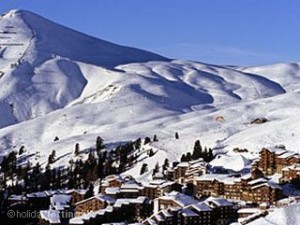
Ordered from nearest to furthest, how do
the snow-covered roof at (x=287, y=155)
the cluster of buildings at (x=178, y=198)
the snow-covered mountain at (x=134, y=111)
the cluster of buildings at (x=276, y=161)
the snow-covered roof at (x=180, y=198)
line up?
1. the cluster of buildings at (x=178, y=198)
2. the snow-covered roof at (x=180, y=198)
3. the cluster of buildings at (x=276, y=161)
4. the snow-covered roof at (x=287, y=155)
5. the snow-covered mountain at (x=134, y=111)

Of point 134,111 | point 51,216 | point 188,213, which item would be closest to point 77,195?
point 51,216

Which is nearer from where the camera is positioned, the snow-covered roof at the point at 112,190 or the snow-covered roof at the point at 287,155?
the snow-covered roof at the point at 112,190

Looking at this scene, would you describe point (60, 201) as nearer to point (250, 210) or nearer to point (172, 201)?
point (172, 201)

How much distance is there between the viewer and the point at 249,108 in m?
130

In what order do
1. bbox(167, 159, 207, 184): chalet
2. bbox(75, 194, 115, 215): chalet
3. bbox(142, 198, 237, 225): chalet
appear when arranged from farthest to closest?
bbox(167, 159, 207, 184): chalet < bbox(75, 194, 115, 215): chalet < bbox(142, 198, 237, 225): chalet

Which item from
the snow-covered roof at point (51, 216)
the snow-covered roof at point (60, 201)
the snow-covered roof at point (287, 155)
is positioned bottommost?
the snow-covered roof at point (51, 216)

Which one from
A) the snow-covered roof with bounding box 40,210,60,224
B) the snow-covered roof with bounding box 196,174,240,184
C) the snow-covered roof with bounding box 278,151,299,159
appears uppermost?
the snow-covered roof with bounding box 278,151,299,159

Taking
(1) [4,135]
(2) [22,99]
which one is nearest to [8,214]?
(1) [4,135]

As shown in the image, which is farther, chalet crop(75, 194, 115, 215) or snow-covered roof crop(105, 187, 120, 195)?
snow-covered roof crop(105, 187, 120, 195)

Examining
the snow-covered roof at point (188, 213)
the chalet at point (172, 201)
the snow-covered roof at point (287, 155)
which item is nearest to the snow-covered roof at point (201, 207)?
the snow-covered roof at point (188, 213)

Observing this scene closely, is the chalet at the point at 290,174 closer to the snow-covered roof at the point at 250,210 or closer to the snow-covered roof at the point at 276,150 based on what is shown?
the snow-covered roof at the point at 276,150

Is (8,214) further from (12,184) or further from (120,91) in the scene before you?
(120,91)

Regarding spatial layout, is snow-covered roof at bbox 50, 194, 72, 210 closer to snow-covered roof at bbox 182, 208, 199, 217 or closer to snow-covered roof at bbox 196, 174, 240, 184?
snow-covered roof at bbox 196, 174, 240, 184

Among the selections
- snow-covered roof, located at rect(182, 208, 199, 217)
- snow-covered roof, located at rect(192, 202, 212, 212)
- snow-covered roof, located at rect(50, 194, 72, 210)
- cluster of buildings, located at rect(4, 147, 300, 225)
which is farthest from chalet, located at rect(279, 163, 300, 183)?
snow-covered roof, located at rect(50, 194, 72, 210)
